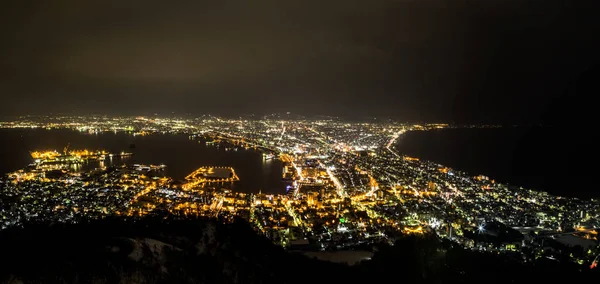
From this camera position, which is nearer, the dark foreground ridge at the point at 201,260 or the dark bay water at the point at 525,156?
the dark foreground ridge at the point at 201,260

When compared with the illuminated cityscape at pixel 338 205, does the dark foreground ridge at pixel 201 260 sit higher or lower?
higher

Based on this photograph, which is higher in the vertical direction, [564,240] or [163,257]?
[163,257]

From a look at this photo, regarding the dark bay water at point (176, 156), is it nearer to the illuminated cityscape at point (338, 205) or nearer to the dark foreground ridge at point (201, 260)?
the illuminated cityscape at point (338, 205)

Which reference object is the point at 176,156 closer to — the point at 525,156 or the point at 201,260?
the point at 201,260

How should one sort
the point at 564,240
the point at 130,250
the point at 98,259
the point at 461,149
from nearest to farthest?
1. the point at 98,259
2. the point at 130,250
3. the point at 564,240
4. the point at 461,149

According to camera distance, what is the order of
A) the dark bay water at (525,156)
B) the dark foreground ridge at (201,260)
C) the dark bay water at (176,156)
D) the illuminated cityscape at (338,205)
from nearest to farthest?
the dark foreground ridge at (201,260) → the illuminated cityscape at (338,205) → the dark bay water at (176,156) → the dark bay water at (525,156)

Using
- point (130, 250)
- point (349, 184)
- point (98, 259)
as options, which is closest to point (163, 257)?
point (130, 250)

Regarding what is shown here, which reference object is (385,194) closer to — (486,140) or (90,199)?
(90,199)

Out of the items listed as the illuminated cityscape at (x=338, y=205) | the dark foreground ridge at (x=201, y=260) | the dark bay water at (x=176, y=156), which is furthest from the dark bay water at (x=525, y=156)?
the dark foreground ridge at (x=201, y=260)
